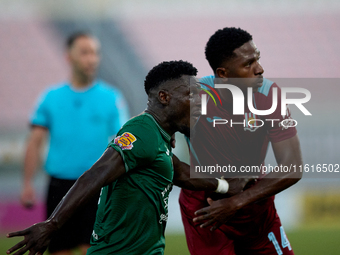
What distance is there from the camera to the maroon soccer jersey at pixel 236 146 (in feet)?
10.9

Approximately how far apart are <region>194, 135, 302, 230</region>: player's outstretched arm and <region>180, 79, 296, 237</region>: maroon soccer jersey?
16cm

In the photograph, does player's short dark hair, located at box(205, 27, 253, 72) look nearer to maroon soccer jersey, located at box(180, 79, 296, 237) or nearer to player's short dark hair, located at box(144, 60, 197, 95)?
maroon soccer jersey, located at box(180, 79, 296, 237)

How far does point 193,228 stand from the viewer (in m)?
3.54

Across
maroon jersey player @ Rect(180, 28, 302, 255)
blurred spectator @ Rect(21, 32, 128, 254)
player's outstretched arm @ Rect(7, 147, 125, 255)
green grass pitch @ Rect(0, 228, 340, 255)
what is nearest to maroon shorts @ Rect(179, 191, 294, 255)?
maroon jersey player @ Rect(180, 28, 302, 255)

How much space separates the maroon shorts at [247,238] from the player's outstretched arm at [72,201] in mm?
1354

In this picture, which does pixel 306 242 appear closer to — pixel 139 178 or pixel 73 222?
pixel 73 222

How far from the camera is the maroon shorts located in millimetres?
3418

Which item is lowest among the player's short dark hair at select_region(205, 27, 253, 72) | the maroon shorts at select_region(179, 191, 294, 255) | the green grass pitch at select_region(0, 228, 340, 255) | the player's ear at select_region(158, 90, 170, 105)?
the green grass pitch at select_region(0, 228, 340, 255)

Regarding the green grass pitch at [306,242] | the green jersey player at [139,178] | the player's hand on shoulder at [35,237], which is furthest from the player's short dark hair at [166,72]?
the green grass pitch at [306,242]

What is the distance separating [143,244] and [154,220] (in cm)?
14

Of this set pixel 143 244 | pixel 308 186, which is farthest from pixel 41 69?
pixel 143 244

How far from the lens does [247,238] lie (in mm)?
3439

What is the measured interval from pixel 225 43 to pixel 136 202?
1436 millimetres


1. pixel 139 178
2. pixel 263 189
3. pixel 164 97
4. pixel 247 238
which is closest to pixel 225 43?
pixel 164 97
